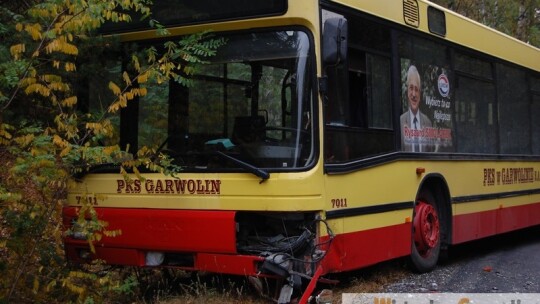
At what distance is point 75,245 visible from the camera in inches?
258

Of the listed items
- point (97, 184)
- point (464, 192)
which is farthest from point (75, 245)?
point (464, 192)

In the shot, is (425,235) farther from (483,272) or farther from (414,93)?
(414,93)

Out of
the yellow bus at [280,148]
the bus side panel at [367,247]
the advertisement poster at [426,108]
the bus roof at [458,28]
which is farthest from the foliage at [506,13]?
the bus side panel at [367,247]

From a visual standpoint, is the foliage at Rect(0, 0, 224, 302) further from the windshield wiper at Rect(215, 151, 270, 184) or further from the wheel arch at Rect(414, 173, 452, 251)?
the wheel arch at Rect(414, 173, 452, 251)

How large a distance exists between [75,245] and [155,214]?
1109 mm

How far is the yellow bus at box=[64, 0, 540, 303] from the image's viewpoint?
5625 millimetres

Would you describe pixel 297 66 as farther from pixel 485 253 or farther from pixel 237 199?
pixel 485 253

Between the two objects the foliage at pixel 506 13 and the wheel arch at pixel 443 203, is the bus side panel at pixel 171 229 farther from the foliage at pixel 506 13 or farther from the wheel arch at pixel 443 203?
the foliage at pixel 506 13

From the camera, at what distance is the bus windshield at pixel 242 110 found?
5637 millimetres

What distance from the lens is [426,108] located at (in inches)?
298

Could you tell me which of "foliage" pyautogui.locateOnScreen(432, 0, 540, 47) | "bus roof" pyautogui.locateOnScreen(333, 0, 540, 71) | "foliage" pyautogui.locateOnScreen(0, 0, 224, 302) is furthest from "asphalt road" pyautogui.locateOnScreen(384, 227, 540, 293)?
"foliage" pyautogui.locateOnScreen(432, 0, 540, 47)

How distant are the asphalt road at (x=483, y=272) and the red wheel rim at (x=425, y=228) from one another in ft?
1.00

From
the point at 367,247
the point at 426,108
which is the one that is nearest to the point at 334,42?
the point at 367,247

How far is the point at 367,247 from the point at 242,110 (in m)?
1.78
